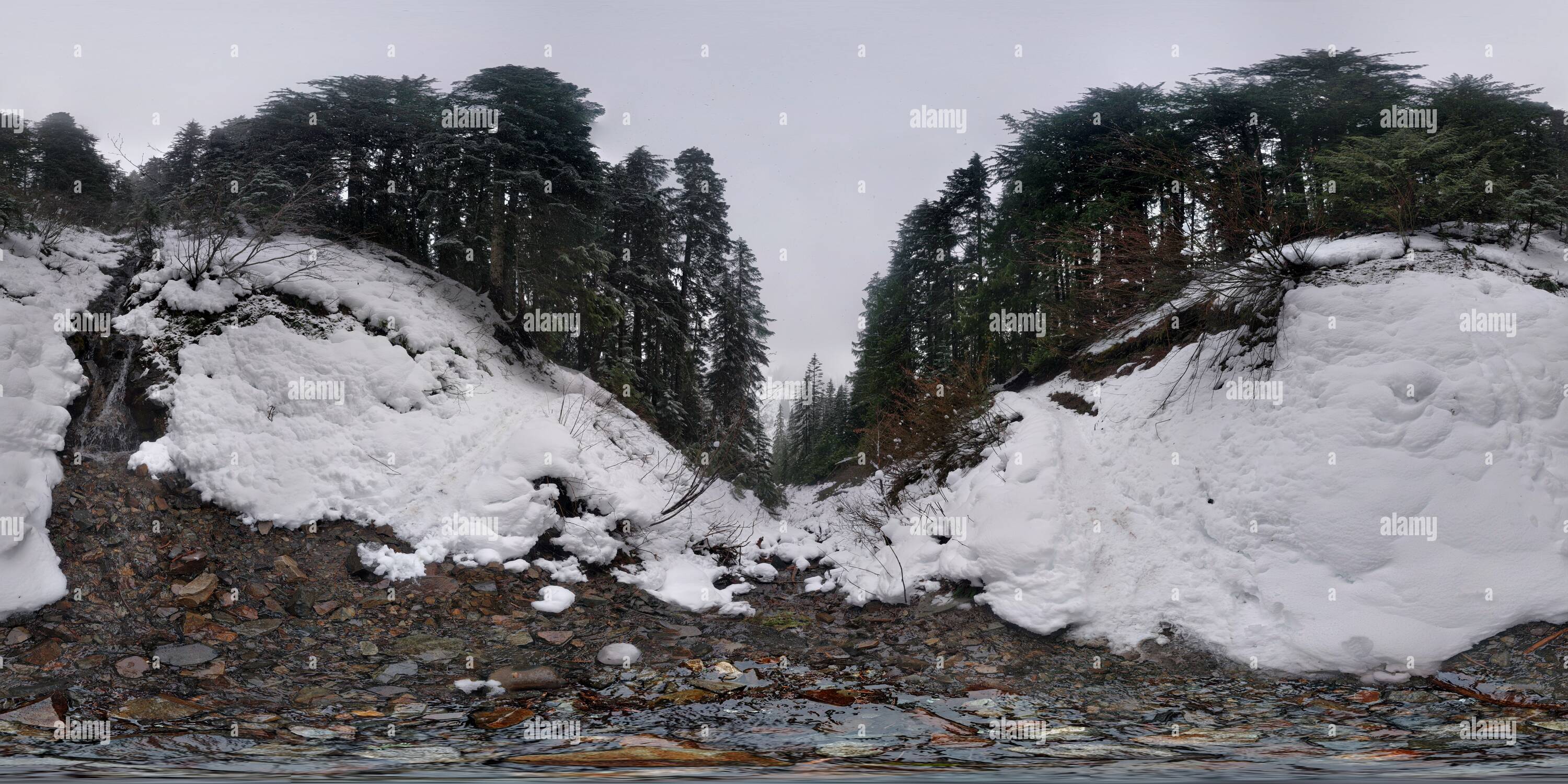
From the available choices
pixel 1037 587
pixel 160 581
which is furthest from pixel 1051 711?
pixel 160 581

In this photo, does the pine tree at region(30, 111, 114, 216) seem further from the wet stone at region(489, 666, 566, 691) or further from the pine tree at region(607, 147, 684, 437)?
the wet stone at region(489, 666, 566, 691)

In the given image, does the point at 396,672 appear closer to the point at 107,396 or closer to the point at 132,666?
the point at 132,666

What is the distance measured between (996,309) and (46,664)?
1827cm

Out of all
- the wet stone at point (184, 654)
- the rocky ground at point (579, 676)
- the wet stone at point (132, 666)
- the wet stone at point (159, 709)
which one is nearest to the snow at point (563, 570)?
the rocky ground at point (579, 676)

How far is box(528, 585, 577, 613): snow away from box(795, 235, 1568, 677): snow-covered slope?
3661 mm

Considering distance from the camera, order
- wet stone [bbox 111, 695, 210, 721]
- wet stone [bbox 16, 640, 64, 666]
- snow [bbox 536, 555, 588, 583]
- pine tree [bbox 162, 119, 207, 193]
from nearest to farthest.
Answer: wet stone [bbox 111, 695, 210, 721] → wet stone [bbox 16, 640, 64, 666] → snow [bbox 536, 555, 588, 583] → pine tree [bbox 162, 119, 207, 193]

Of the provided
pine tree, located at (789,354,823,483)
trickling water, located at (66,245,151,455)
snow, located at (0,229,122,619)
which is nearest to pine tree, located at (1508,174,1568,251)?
snow, located at (0,229,122,619)

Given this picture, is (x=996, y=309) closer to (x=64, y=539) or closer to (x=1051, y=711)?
(x=1051, y=711)

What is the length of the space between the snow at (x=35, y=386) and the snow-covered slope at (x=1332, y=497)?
27.1 ft

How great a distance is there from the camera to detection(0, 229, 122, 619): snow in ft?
18.8

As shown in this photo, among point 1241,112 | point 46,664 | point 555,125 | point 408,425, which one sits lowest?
point 46,664

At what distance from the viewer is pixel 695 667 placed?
19.6ft

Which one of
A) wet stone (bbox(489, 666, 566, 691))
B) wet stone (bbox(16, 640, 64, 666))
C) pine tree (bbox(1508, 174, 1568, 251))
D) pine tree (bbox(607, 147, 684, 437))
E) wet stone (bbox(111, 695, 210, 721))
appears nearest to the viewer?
wet stone (bbox(111, 695, 210, 721))

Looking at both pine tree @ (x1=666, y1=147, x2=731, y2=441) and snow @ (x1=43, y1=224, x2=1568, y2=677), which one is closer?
snow @ (x1=43, y1=224, x2=1568, y2=677)
